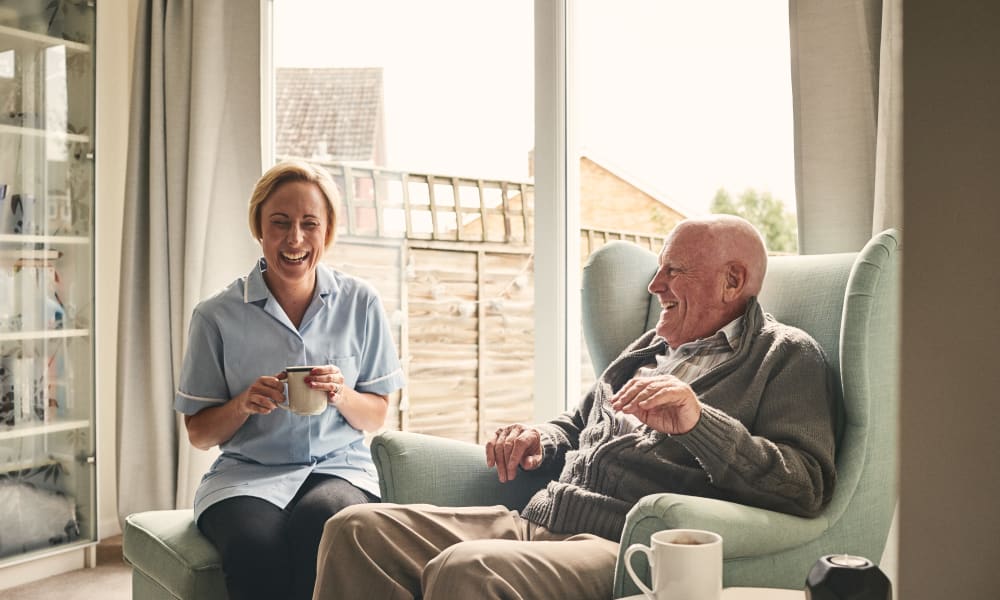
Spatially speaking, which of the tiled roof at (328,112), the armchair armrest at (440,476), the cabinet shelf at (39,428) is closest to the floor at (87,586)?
the cabinet shelf at (39,428)

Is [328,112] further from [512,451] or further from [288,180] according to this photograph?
[512,451]

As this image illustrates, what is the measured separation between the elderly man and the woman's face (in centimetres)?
66

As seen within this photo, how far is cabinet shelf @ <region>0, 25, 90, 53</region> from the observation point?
3.03 metres

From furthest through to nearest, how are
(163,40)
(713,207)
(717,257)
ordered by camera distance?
1. (163,40)
2. (713,207)
3. (717,257)

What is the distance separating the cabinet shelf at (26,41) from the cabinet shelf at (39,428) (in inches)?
50.2

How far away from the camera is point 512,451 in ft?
5.98

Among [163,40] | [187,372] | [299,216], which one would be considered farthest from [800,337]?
[163,40]

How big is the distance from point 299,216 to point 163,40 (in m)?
1.65

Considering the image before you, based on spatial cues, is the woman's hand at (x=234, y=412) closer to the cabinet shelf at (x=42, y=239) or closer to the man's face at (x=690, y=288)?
the man's face at (x=690, y=288)

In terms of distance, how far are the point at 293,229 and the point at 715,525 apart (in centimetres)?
121

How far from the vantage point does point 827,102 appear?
208cm

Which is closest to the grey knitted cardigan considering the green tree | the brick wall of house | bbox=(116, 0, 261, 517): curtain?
the green tree

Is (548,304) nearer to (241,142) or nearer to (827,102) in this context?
(827,102)

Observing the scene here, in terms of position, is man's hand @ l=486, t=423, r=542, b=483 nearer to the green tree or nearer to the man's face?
the man's face
